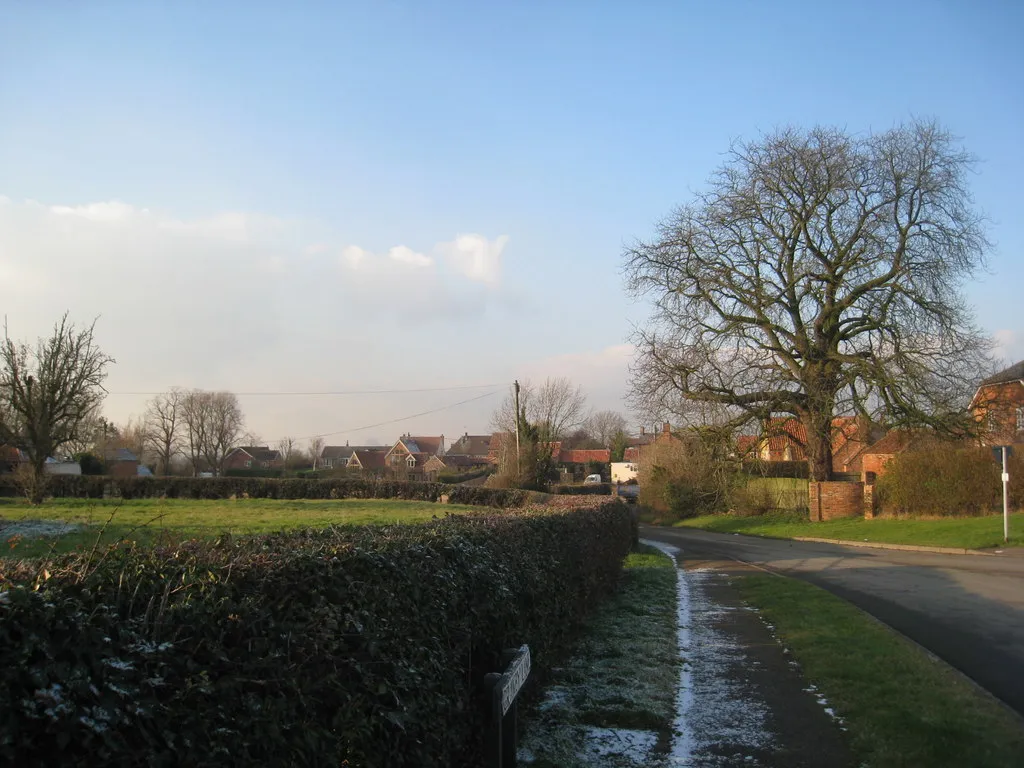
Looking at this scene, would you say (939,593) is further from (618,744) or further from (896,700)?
(618,744)

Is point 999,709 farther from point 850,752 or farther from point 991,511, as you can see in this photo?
point 991,511

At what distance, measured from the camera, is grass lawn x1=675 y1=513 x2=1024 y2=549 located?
23.3 meters

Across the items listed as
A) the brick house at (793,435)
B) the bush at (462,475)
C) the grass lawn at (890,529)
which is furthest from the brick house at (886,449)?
the bush at (462,475)

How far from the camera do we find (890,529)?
27672mm

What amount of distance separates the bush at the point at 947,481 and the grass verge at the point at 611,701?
2197 cm

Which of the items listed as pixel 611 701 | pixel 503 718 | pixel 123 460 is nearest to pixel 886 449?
pixel 611 701

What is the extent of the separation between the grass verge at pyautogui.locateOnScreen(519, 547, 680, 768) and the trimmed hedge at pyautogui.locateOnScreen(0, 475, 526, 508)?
3001 cm

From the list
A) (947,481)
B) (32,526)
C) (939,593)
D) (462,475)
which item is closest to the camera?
(939,593)

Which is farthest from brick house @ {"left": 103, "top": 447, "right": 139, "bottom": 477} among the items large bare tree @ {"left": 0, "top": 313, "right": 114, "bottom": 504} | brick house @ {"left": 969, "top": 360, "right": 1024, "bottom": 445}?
brick house @ {"left": 969, "top": 360, "right": 1024, "bottom": 445}

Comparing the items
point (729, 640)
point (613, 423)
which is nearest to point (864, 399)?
point (729, 640)

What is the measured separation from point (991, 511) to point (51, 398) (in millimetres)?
35269

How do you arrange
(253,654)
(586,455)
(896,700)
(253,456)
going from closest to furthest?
(253,654)
(896,700)
(586,455)
(253,456)

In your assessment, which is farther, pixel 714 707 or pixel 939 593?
pixel 939 593

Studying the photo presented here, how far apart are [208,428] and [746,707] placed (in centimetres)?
9280
